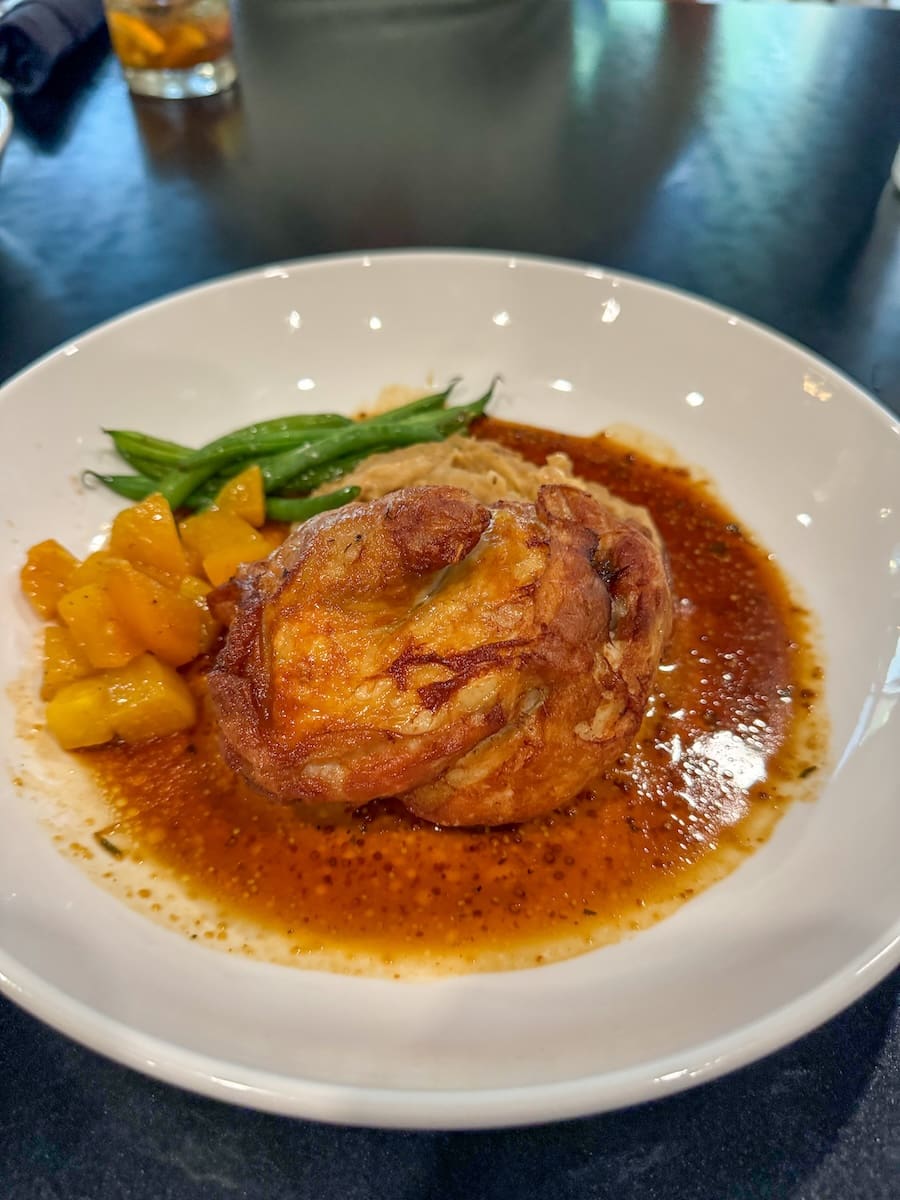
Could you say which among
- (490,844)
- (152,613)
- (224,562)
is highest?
(152,613)

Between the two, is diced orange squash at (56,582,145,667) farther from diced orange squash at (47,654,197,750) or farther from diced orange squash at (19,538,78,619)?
diced orange squash at (19,538,78,619)

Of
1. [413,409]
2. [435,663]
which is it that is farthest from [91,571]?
[413,409]

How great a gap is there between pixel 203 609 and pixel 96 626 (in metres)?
0.44

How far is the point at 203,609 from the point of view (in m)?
3.30

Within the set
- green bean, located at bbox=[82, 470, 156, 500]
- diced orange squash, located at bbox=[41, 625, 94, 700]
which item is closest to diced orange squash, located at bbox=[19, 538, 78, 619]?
diced orange squash, located at bbox=[41, 625, 94, 700]

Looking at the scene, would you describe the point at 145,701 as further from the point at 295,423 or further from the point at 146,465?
the point at 295,423

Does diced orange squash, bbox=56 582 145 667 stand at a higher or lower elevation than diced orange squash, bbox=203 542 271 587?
higher

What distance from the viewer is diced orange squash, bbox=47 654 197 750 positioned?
9.55ft

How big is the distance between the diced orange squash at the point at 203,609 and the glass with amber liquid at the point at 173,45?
15.7ft

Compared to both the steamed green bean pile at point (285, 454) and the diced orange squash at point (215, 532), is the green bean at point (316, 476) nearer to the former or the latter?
the steamed green bean pile at point (285, 454)

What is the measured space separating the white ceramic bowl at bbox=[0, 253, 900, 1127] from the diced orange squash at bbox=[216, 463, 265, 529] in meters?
0.51

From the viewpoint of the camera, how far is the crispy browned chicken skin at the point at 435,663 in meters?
2.36

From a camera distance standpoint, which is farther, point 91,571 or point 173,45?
point 173,45

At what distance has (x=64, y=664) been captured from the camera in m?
3.03
